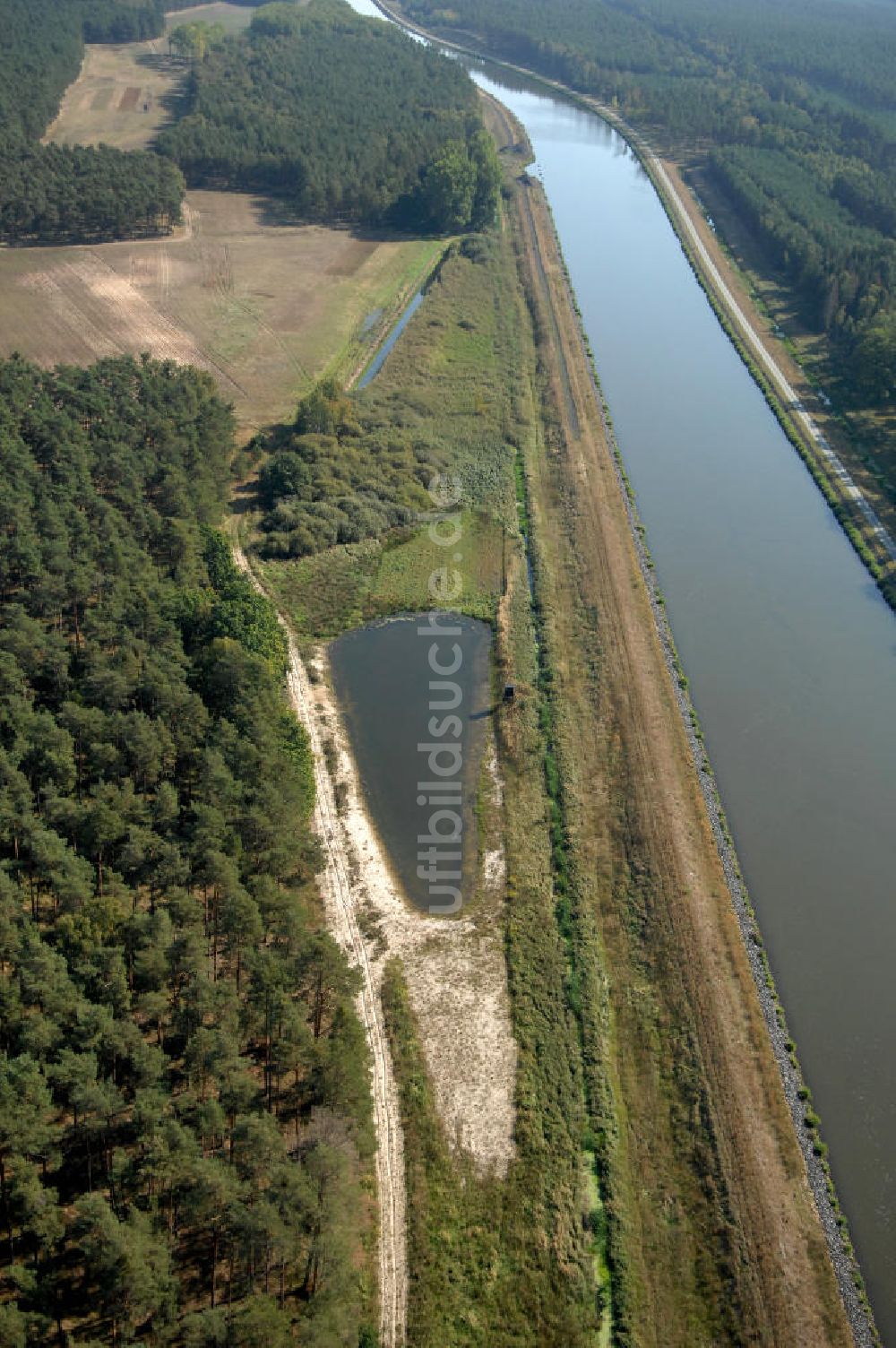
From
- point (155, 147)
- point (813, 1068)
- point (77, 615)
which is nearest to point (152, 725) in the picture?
point (77, 615)

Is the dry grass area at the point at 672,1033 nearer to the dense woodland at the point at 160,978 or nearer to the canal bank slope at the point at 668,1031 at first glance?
the canal bank slope at the point at 668,1031

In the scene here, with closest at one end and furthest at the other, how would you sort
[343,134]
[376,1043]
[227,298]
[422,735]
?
1. [376,1043]
2. [422,735]
3. [227,298]
4. [343,134]

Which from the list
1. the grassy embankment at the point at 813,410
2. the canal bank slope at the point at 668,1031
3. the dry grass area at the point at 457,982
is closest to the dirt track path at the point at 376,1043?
the dry grass area at the point at 457,982

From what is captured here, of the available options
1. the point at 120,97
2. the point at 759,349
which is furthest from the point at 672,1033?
the point at 120,97

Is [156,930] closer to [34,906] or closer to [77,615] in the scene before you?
[34,906]

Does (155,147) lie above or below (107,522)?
above

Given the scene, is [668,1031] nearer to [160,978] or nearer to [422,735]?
[160,978]

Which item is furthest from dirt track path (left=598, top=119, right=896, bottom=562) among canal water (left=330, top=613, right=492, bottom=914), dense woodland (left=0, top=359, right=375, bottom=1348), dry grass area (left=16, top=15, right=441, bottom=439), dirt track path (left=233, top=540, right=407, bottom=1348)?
dense woodland (left=0, top=359, right=375, bottom=1348)

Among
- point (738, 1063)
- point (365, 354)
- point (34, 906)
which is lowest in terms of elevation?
point (34, 906)
